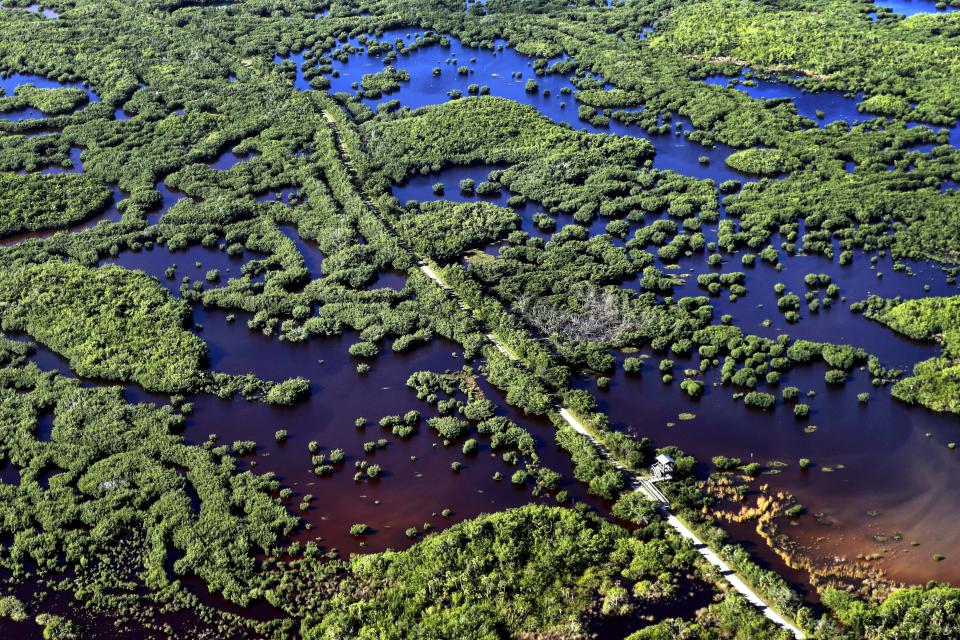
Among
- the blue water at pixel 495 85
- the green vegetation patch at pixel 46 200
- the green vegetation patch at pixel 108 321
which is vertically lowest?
the green vegetation patch at pixel 108 321

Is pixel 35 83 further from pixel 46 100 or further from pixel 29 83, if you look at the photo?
pixel 46 100

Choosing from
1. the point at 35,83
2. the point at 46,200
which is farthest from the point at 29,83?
the point at 46,200

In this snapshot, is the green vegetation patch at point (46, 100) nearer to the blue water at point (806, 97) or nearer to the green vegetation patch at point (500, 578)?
the blue water at point (806, 97)

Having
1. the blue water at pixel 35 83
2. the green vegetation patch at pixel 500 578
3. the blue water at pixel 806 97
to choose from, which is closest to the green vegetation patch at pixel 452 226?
the green vegetation patch at pixel 500 578

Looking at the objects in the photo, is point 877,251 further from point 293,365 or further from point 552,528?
point 293,365

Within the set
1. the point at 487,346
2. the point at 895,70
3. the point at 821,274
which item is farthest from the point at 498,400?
the point at 895,70

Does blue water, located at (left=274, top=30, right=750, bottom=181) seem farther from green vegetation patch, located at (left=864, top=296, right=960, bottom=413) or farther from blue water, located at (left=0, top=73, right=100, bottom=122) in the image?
blue water, located at (left=0, top=73, right=100, bottom=122)

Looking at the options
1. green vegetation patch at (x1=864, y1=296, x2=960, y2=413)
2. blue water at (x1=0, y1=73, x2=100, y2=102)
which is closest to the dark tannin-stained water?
green vegetation patch at (x1=864, y1=296, x2=960, y2=413)
